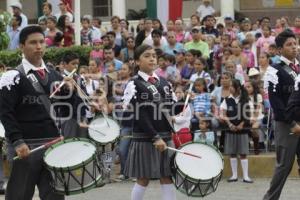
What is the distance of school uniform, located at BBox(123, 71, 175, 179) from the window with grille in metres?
20.1

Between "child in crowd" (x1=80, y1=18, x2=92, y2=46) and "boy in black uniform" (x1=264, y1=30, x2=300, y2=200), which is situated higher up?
"child in crowd" (x1=80, y1=18, x2=92, y2=46)

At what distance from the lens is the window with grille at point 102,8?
27859 mm

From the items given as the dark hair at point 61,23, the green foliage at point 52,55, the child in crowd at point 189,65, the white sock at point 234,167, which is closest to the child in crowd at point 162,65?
the child in crowd at point 189,65

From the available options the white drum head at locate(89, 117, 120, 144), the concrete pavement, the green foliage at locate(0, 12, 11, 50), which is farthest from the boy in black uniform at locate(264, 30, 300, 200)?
the green foliage at locate(0, 12, 11, 50)

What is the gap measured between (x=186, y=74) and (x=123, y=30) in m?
3.88

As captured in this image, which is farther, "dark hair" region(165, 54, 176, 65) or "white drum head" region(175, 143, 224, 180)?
"dark hair" region(165, 54, 176, 65)

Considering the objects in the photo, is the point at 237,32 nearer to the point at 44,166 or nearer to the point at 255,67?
the point at 255,67

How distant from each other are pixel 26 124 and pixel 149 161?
69.0 inches

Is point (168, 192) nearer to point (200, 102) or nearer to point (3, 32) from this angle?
point (200, 102)

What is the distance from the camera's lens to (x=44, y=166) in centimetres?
670

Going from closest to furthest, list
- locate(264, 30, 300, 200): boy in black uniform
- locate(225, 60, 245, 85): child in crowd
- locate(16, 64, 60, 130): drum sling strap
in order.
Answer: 1. locate(16, 64, 60, 130): drum sling strap
2. locate(264, 30, 300, 200): boy in black uniform
3. locate(225, 60, 245, 85): child in crowd

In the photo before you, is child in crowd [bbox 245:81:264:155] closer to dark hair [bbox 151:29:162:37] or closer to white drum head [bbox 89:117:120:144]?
white drum head [bbox 89:117:120:144]

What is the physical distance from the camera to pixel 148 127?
25.5 ft

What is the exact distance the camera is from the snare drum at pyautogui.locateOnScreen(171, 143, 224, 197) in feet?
24.2
